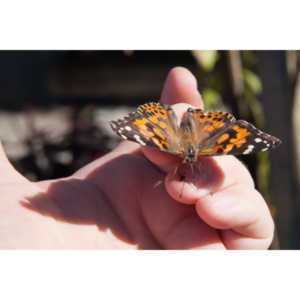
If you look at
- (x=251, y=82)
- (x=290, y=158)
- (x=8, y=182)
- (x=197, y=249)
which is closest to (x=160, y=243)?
(x=197, y=249)

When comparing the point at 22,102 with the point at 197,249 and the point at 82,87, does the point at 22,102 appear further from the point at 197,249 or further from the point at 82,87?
the point at 197,249

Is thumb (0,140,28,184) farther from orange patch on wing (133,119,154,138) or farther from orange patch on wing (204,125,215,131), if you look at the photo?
orange patch on wing (204,125,215,131)

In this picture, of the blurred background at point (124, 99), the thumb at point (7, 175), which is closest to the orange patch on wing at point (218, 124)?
the blurred background at point (124, 99)

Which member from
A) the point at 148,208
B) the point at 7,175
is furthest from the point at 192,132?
the point at 7,175

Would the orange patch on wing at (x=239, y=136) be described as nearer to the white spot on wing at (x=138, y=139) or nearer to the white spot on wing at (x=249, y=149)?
the white spot on wing at (x=249, y=149)

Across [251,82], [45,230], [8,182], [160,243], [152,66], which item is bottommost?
[160,243]

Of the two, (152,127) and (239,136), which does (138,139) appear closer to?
(152,127)

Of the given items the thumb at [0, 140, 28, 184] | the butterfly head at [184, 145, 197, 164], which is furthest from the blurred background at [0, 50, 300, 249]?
the thumb at [0, 140, 28, 184]
